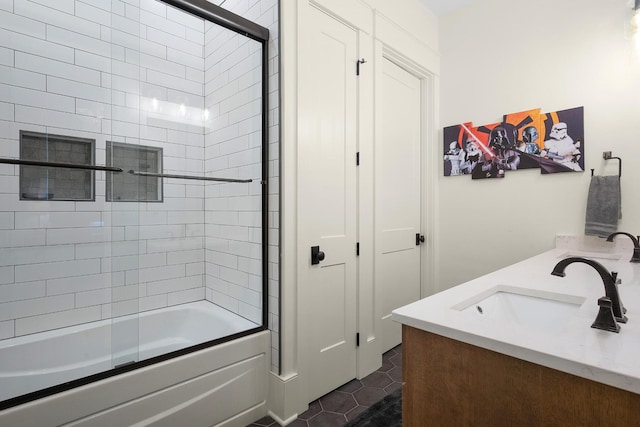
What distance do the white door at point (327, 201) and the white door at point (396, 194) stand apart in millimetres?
291

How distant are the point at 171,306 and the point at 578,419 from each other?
249cm

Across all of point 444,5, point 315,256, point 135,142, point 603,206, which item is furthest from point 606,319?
point 444,5

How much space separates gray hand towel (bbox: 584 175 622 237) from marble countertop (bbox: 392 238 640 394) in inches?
28.6

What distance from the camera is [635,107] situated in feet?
6.73

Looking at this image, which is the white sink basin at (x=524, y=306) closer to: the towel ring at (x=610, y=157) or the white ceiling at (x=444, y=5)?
the towel ring at (x=610, y=157)

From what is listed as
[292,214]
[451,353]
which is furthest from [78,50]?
[451,353]

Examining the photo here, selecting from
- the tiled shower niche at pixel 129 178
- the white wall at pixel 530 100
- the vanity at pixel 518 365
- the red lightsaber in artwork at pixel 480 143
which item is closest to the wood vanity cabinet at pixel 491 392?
the vanity at pixel 518 365

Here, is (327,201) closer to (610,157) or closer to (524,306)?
(524,306)

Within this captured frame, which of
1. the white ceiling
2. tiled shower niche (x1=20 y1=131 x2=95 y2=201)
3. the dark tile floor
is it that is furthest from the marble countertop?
the white ceiling

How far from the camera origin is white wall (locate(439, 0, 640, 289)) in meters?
2.11

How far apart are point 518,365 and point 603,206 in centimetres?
193

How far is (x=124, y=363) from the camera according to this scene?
1.47 metres

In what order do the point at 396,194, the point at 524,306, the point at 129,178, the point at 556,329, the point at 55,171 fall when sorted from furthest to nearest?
the point at 396,194 < the point at 55,171 < the point at 129,178 < the point at 524,306 < the point at 556,329

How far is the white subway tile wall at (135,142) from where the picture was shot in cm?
182
